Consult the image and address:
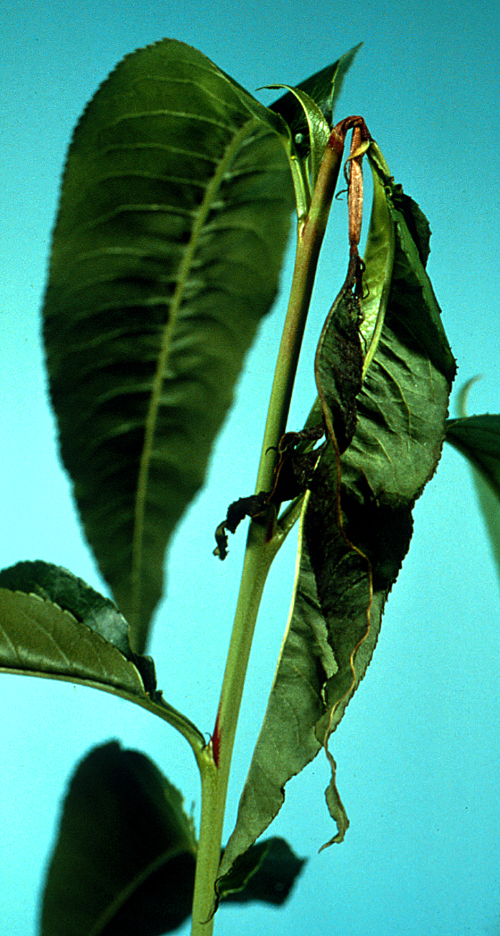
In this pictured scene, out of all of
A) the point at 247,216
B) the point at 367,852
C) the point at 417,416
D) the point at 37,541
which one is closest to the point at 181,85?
the point at 247,216

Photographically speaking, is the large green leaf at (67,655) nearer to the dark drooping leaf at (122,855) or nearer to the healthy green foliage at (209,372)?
the healthy green foliage at (209,372)

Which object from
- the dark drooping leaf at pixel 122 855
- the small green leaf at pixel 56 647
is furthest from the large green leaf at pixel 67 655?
the dark drooping leaf at pixel 122 855

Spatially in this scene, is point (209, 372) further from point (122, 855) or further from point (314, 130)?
point (122, 855)

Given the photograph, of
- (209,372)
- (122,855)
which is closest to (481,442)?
(209,372)

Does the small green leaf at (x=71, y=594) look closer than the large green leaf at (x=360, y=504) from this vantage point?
No

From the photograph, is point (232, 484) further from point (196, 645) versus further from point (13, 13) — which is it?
point (13, 13)

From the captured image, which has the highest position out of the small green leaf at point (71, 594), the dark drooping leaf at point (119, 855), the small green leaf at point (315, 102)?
the small green leaf at point (315, 102)

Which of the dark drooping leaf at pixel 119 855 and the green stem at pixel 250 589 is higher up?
the green stem at pixel 250 589
